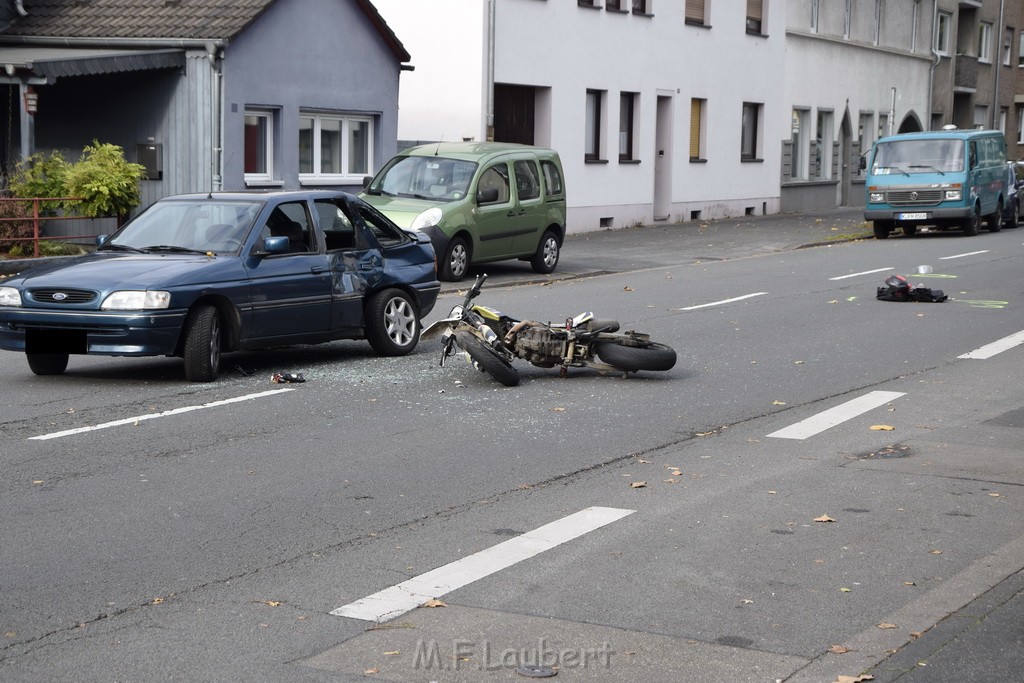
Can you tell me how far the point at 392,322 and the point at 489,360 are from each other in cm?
214

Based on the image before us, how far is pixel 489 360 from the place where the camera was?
1143cm

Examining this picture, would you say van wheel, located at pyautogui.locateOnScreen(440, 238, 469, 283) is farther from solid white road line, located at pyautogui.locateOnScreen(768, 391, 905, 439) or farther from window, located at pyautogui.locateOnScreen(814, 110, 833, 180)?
window, located at pyautogui.locateOnScreen(814, 110, 833, 180)

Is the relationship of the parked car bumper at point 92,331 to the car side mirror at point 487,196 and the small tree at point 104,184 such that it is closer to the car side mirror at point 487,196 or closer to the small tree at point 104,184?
the car side mirror at point 487,196

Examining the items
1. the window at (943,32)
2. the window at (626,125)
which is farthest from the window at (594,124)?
the window at (943,32)

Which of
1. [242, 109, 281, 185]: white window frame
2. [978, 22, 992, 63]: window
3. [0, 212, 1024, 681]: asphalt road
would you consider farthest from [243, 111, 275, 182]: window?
[978, 22, 992, 63]: window

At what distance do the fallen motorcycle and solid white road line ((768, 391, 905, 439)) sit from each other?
1.67 meters

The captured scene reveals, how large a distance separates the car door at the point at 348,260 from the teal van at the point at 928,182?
71.1 feet

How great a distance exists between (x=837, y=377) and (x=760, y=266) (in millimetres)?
12903

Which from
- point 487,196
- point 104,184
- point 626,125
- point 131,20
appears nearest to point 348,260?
point 487,196

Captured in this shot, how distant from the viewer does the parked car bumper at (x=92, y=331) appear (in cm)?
A: 1107

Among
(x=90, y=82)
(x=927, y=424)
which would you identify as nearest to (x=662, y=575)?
(x=927, y=424)

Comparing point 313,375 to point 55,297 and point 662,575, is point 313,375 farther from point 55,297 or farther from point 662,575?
point 662,575

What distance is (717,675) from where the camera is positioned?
496 centimetres

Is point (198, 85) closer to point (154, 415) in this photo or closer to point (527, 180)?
point (527, 180)
